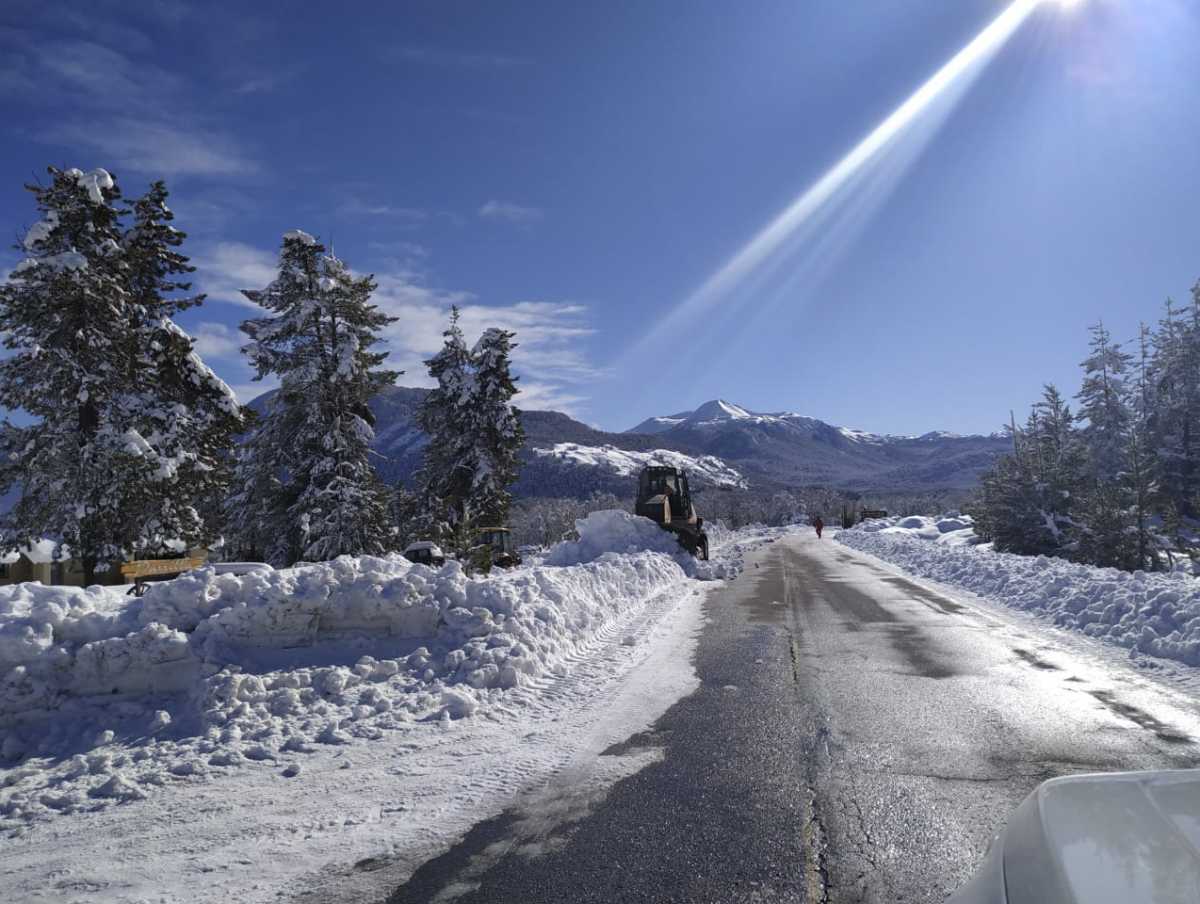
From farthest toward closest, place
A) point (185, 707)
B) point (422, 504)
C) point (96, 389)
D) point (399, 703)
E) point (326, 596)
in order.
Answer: point (422, 504) → point (96, 389) → point (326, 596) → point (399, 703) → point (185, 707)

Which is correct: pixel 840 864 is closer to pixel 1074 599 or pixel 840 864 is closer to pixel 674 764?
pixel 674 764

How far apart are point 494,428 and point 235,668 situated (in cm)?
2374

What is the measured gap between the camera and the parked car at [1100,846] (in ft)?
5.85

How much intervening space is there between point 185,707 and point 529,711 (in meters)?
3.39

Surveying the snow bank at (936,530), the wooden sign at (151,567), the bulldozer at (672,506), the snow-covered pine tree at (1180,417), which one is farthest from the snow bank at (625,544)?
the snow-covered pine tree at (1180,417)

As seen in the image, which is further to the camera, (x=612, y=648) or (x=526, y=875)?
(x=612, y=648)

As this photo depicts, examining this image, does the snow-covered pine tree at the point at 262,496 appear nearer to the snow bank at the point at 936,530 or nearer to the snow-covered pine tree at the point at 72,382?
the snow-covered pine tree at the point at 72,382

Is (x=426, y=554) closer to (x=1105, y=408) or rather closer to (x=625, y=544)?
(x=625, y=544)

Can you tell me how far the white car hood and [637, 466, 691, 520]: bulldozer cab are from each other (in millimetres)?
25550

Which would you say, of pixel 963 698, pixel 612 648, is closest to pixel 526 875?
pixel 963 698

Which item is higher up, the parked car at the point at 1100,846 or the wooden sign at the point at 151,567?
the wooden sign at the point at 151,567

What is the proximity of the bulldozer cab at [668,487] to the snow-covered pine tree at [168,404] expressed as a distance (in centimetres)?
1563

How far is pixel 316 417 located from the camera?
22.8 metres

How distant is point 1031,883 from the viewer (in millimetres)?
1931
